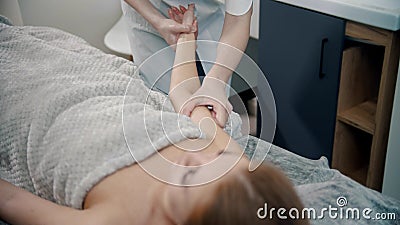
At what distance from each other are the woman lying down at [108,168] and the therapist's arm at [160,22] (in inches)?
3.3

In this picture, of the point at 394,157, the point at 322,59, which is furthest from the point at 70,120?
the point at 394,157

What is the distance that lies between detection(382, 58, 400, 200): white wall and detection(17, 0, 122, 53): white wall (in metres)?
1.57

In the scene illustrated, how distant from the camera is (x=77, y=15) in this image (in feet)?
8.63

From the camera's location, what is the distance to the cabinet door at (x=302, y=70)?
1768 mm

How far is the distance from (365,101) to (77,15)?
5.16 feet

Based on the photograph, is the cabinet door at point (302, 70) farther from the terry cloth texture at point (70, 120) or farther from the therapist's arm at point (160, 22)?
the terry cloth texture at point (70, 120)

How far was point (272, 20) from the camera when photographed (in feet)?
6.39

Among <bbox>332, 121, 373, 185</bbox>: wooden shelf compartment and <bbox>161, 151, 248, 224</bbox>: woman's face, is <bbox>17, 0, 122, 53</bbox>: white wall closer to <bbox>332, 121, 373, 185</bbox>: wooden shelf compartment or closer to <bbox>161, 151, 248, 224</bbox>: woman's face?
<bbox>332, 121, 373, 185</bbox>: wooden shelf compartment

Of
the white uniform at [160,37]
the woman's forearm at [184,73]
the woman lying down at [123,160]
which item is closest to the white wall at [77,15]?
the white uniform at [160,37]

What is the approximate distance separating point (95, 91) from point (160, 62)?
31 centimetres

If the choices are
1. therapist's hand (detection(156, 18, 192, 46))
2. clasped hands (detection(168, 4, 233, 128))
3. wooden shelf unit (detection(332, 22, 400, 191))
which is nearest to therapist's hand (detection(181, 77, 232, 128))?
clasped hands (detection(168, 4, 233, 128))

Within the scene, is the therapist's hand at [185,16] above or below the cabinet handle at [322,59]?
above

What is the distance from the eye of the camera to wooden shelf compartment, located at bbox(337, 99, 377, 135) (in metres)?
1.79

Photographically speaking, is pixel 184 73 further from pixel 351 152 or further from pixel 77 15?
pixel 77 15
